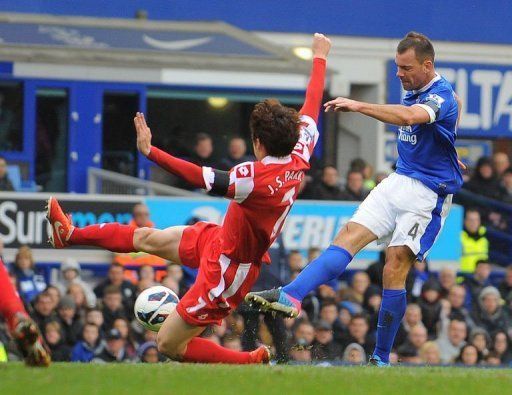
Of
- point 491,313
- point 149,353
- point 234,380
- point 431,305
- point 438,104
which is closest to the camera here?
point 234,380

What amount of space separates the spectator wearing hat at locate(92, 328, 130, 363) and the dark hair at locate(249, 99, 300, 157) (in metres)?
5.23

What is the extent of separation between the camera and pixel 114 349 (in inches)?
579

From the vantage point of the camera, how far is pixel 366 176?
759 inches

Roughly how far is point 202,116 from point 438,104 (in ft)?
36.5

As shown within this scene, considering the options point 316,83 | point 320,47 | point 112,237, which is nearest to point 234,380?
point 112,237

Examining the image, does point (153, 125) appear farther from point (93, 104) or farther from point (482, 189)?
point (482, 189)

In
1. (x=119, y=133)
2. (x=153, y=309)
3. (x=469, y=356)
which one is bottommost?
(x=469, y=356)

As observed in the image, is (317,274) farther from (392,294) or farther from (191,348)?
(191,348)

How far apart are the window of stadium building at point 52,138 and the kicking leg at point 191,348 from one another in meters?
9.66

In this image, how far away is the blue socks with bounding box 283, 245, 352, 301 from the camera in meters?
10.2

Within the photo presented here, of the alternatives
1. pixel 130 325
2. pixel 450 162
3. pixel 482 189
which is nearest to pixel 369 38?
pixel 482 189

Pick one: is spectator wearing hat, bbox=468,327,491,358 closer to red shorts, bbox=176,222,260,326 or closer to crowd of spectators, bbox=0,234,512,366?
crowd of spectators, bbox=0,234,512,366

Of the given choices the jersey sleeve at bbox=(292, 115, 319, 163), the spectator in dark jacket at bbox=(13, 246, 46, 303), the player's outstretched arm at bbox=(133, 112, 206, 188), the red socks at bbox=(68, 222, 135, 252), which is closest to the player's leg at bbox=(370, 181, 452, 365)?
the jersey sleeve at bbox=(292, 115, 319, 163)

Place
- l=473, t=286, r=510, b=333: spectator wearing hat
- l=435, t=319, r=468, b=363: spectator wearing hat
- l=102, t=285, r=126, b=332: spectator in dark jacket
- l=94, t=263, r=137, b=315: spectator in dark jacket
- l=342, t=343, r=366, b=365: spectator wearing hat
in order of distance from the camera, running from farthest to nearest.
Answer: l=473, t=286, r=510, b=333: spectator wearing hat
l=435, t=319, r=468, b=363: spectator wearing hat
l=94, t=263, r=137, b=315: spectator in dark jacket
l=102, t=285, r=126, b=332: spectator in dark jacket
l=342, t=343, r=366, b=365: spectator wearing hat
